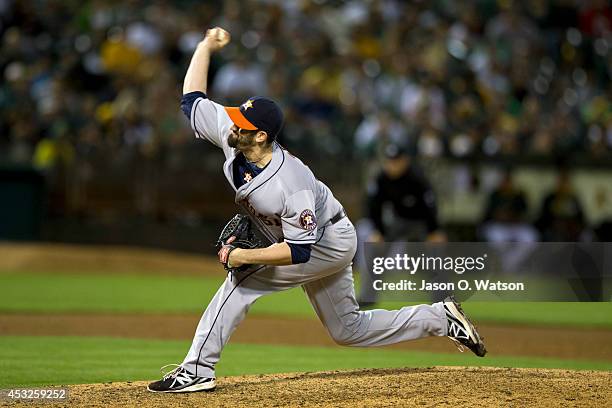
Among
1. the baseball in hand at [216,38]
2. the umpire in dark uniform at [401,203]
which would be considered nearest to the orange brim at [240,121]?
→ the baseball in hand at [216,38]

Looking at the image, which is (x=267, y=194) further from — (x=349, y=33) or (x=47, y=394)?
(x=349, y=33)

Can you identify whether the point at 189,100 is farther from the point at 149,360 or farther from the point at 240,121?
the point at 149,360

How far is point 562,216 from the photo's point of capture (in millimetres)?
15805

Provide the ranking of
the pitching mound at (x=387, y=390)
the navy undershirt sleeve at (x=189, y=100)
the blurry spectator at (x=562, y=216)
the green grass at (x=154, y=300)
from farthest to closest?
1. the blurry spectator at (x=562, y=216)
2. the green grass at (x=154, y=300)
3. the navy undershirt sleeve at (x=189, y=100)
4. the pitching mound at (x=387, y=390)

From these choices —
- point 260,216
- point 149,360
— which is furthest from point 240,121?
point 149,360

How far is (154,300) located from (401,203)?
12.4ft

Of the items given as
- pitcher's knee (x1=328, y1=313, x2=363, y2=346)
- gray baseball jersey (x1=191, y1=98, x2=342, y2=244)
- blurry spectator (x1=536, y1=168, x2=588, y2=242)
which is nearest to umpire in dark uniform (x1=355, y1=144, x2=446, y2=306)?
blurry spectator (x1=536, y1=168, x2=588, y2=242)

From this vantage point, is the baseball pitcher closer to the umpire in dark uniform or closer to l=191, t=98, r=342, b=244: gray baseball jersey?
l=191, t=98, r=342, b=244: gray baseball jersey

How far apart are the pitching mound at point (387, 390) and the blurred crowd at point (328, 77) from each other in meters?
9.05

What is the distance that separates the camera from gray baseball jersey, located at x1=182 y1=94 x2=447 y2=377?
19.6 feet

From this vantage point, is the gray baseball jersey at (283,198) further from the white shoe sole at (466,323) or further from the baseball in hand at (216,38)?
the white shoe sole at (466,323)

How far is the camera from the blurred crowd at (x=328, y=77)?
16.2 metres

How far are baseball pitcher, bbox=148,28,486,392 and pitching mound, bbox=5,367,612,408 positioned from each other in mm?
237

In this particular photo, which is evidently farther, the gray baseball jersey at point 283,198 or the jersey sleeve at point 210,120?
the jersey sleeve at point 210,120
